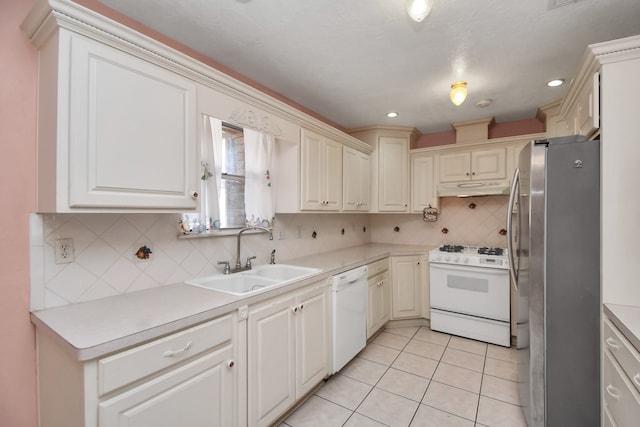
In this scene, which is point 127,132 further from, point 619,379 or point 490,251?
point 490,251

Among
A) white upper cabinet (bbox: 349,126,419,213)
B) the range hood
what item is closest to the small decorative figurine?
white upper cabinet (bbox: 349,126,419,213)

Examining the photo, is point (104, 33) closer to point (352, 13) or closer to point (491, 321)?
point (352, 13)

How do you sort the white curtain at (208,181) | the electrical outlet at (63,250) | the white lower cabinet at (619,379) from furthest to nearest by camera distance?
the white curtain at (208,181) < the electrical outlet at (63,250) < the white lower cabinet at (619,379)

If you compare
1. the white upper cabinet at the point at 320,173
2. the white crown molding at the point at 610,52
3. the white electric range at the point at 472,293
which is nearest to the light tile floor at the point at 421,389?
the white electric range at the point at 472,293

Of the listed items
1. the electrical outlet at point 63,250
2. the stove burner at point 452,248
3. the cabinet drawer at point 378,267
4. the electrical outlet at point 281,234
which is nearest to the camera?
the electrical outlet at point 63,250

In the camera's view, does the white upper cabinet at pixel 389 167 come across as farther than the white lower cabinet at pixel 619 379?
Yes

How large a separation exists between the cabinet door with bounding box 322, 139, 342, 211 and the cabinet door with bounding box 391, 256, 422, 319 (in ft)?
3.51

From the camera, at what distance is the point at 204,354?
1.33 m

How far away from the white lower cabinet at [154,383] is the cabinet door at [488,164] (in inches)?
123

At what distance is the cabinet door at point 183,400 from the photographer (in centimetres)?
105

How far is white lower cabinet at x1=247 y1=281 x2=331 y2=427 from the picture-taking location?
1.59 metres

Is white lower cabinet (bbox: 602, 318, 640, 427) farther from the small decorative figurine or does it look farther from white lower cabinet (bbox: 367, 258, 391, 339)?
the small decorative figurine

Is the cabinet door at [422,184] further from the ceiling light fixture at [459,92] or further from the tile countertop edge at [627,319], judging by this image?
the tile countertop edge at [627,319]

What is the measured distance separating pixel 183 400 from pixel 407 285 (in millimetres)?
2735
